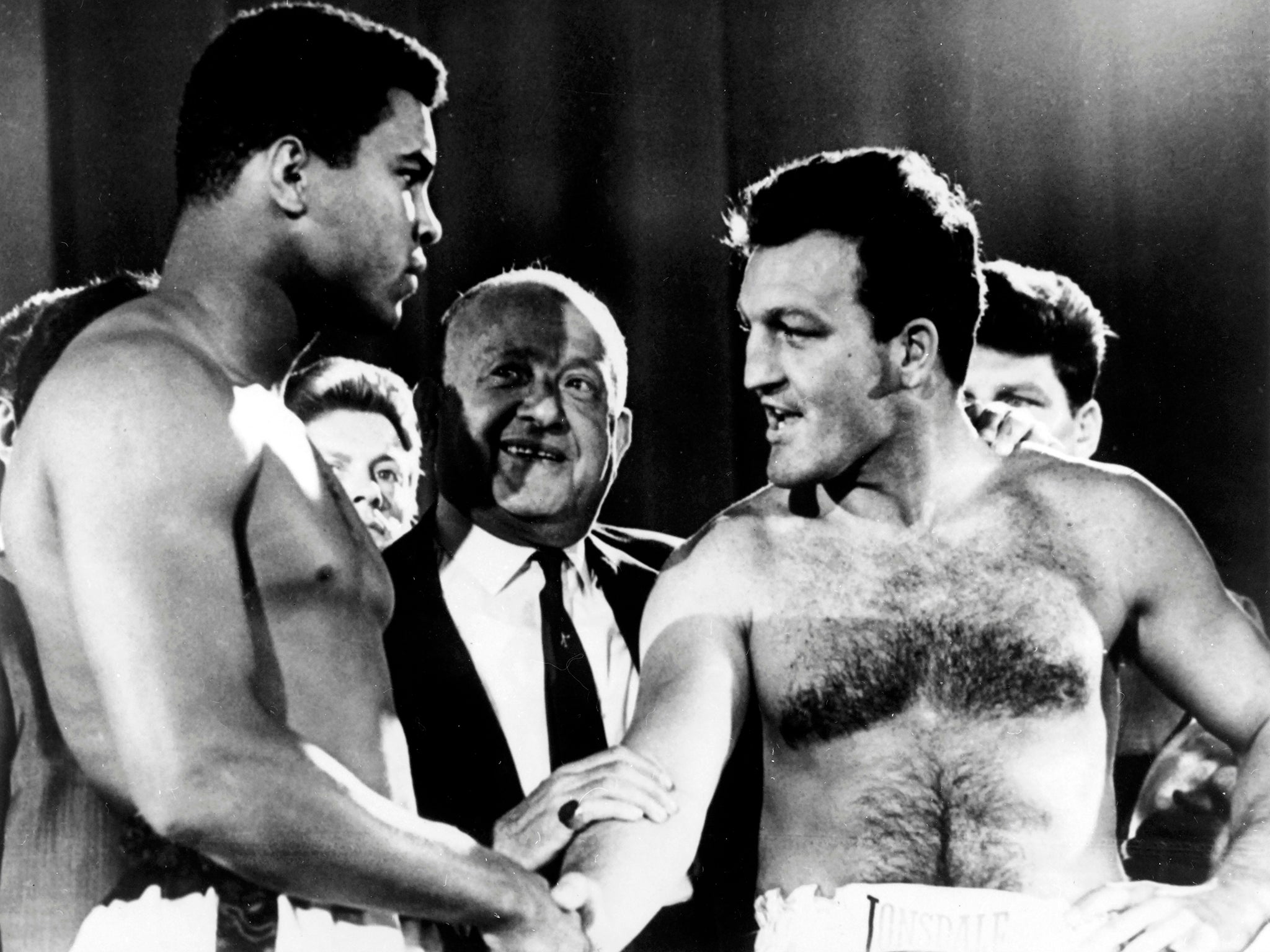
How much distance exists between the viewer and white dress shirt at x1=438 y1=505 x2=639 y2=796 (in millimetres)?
1473

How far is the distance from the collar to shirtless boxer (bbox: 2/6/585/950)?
23 cm

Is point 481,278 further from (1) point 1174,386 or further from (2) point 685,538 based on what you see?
(1) point 1174,386

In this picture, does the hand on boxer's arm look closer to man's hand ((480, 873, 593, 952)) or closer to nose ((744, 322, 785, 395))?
nose ((744, 322, 785, 395))

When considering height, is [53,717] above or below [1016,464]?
below

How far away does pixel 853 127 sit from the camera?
5.25 ft

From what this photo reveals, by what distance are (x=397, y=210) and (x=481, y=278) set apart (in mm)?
205

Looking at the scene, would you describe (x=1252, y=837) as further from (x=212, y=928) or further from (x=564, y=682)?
(x=212, y=928)

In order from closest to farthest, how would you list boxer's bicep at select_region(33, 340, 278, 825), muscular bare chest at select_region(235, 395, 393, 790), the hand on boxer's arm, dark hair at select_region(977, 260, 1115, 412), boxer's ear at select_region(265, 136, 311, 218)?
boxer's bicep at select_region(33, 340, 278, 825), muscular bare chest at select_region(235, 395, 393, 790), boxer's ear at select_region(265, 136, 311, 218), the hand on boxer's arm, dark hair at select_region(977, 260, 1115, 412)

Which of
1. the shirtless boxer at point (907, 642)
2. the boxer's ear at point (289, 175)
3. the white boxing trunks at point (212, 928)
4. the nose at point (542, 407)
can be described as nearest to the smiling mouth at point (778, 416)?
the shirtless boxer at point (907, 642)

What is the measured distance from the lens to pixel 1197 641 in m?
1.47

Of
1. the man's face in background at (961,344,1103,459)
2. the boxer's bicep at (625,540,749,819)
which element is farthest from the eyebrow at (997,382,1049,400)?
the boxer's bicep at (625,540,749,819)

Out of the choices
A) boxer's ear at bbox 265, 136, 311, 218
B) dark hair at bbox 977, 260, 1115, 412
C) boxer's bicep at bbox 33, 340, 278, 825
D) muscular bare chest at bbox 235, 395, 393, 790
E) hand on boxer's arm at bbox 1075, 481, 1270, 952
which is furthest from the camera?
dark hair at bbox 977, 260, 1115, 412

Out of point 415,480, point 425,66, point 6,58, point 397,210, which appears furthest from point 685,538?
point 6,58

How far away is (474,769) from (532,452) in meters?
0.37
